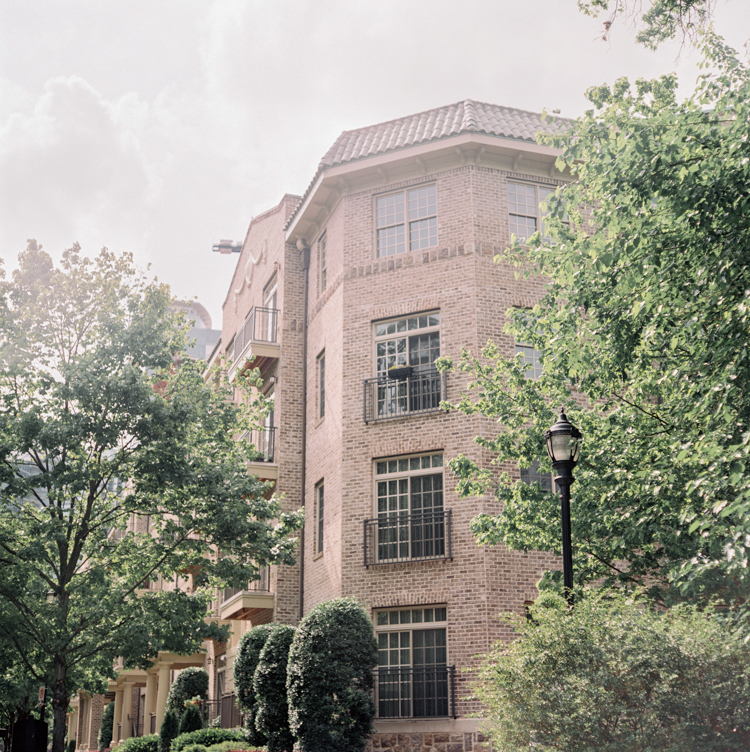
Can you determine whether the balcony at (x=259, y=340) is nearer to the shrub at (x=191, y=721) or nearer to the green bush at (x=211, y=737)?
the green bush at (x=211, y=737)

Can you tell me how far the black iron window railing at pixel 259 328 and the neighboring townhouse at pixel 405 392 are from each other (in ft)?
4.05

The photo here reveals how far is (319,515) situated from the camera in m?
23.6

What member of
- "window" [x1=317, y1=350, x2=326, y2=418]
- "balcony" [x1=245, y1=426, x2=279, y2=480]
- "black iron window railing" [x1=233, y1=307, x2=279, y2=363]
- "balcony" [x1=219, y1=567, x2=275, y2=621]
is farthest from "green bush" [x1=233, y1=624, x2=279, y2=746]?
"black iron window railing" [x1=233, y1=307, x2=279, y2=363]

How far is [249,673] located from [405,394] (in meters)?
7.77

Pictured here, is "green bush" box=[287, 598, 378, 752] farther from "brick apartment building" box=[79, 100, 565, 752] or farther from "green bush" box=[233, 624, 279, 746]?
"green bush" box=[233, 624, 279, 746]

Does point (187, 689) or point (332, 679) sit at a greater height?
point (332, 679)

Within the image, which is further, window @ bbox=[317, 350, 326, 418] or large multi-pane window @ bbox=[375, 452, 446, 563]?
window @ bbox=[317, 350, 326, 418]

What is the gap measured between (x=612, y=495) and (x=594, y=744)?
4.45 meters

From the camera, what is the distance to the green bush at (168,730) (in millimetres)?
28891

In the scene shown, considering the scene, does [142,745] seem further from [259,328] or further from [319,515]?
[259,328]

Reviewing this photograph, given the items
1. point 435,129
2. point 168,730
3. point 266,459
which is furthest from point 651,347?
point 168,730

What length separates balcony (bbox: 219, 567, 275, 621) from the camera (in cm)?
2420

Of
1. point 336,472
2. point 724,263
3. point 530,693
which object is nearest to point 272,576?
point 336,472

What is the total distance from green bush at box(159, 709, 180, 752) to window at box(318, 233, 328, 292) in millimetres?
15574
